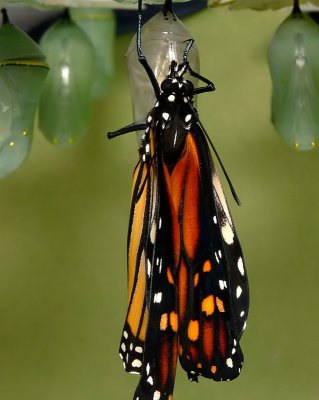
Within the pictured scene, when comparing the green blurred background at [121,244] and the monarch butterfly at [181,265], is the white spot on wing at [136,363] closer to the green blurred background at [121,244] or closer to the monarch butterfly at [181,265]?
the monarch butterfly at [181,265]

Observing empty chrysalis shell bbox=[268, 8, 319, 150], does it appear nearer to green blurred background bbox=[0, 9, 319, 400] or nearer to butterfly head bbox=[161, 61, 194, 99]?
butterfly head bbox=[161, 61, 194, 99]

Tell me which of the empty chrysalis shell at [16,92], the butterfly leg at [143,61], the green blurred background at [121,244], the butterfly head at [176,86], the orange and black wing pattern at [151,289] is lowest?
the green blurred background at [121,244]

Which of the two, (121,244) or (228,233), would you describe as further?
(121,244)

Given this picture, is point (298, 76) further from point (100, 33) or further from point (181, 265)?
point (100, 33)

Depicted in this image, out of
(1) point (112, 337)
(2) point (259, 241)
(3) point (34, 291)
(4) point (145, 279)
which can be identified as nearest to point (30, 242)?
(3) point (34, 291)

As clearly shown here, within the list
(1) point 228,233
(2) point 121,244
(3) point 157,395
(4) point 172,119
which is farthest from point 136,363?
(2) point 121,244

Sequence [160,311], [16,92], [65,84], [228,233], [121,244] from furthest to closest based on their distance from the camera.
Answer: [121,244] → [65,84] → [16,92] → [228,233] → [160,311]

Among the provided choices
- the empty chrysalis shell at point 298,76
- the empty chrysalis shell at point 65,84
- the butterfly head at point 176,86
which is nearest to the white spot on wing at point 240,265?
the butterfly head at point 176,86
